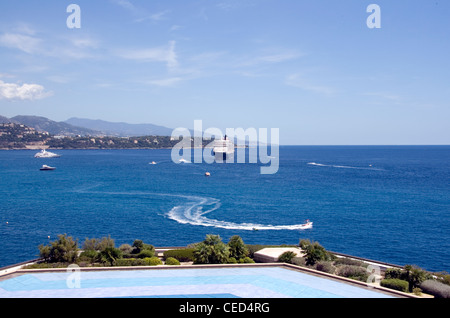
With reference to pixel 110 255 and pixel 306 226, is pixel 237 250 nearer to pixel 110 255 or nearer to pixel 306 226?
pixel 110 255

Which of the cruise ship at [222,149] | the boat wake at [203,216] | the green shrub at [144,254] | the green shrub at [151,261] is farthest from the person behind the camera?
the cruise ship at [222,149]

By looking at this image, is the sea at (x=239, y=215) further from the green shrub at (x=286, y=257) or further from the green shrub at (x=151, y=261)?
the green shrub at (x=286, y=257)

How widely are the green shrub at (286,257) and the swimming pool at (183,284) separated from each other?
148 centimetres

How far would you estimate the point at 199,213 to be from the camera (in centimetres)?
4725

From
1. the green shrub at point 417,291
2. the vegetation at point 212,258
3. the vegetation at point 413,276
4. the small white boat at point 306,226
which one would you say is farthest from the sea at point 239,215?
the green shrub at point 417,291

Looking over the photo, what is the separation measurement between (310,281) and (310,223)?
24158 millimetres

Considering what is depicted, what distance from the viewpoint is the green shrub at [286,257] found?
2166cm

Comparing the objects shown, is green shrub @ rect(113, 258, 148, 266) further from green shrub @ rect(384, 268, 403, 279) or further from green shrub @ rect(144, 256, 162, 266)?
green shrub @ rect(384, 268, 403, 279)

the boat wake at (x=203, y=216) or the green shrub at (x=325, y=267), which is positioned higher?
the green shrub at (x=325, y=267)

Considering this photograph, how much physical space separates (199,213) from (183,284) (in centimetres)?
2991

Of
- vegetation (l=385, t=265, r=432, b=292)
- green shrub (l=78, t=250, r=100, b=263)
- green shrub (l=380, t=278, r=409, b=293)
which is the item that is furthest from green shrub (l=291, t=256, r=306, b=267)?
green shrub (l=78, t=250, r=100, b=263)
